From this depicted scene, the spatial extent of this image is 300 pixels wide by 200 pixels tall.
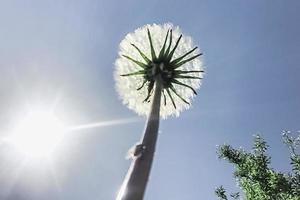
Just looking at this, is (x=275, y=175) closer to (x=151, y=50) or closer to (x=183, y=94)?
(x=183, y=94)

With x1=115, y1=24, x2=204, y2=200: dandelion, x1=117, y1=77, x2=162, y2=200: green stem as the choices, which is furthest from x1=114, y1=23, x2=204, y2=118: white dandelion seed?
x1=117, y1=77, x2=162, y2=200: green stem

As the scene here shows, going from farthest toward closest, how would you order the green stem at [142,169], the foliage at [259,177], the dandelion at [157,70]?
the foliage at [259,177] → the dandelion at [157,70] → the green stem at [142,169]

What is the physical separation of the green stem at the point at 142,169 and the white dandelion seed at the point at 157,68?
312 cm

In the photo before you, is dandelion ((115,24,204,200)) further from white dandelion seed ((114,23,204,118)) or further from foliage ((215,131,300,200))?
foliage ((215,131,300,200))

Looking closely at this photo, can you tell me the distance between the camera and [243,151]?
2086cm

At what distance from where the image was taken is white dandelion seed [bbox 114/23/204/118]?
351 inches

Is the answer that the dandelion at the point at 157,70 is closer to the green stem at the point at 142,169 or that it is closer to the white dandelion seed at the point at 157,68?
the white dandelion seed at the point at 157,68

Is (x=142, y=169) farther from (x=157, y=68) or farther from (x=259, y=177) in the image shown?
(x=259, y=177)

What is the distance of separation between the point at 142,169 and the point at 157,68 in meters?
4.18

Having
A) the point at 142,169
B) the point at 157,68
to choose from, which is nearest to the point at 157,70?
the point at 157,68

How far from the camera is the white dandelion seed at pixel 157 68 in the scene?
29.3ft

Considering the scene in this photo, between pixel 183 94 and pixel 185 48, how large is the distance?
1.02 m

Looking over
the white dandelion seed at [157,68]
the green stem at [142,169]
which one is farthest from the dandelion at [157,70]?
the green stem at [142,169]

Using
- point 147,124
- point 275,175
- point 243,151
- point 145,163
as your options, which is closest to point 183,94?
point 147,124
